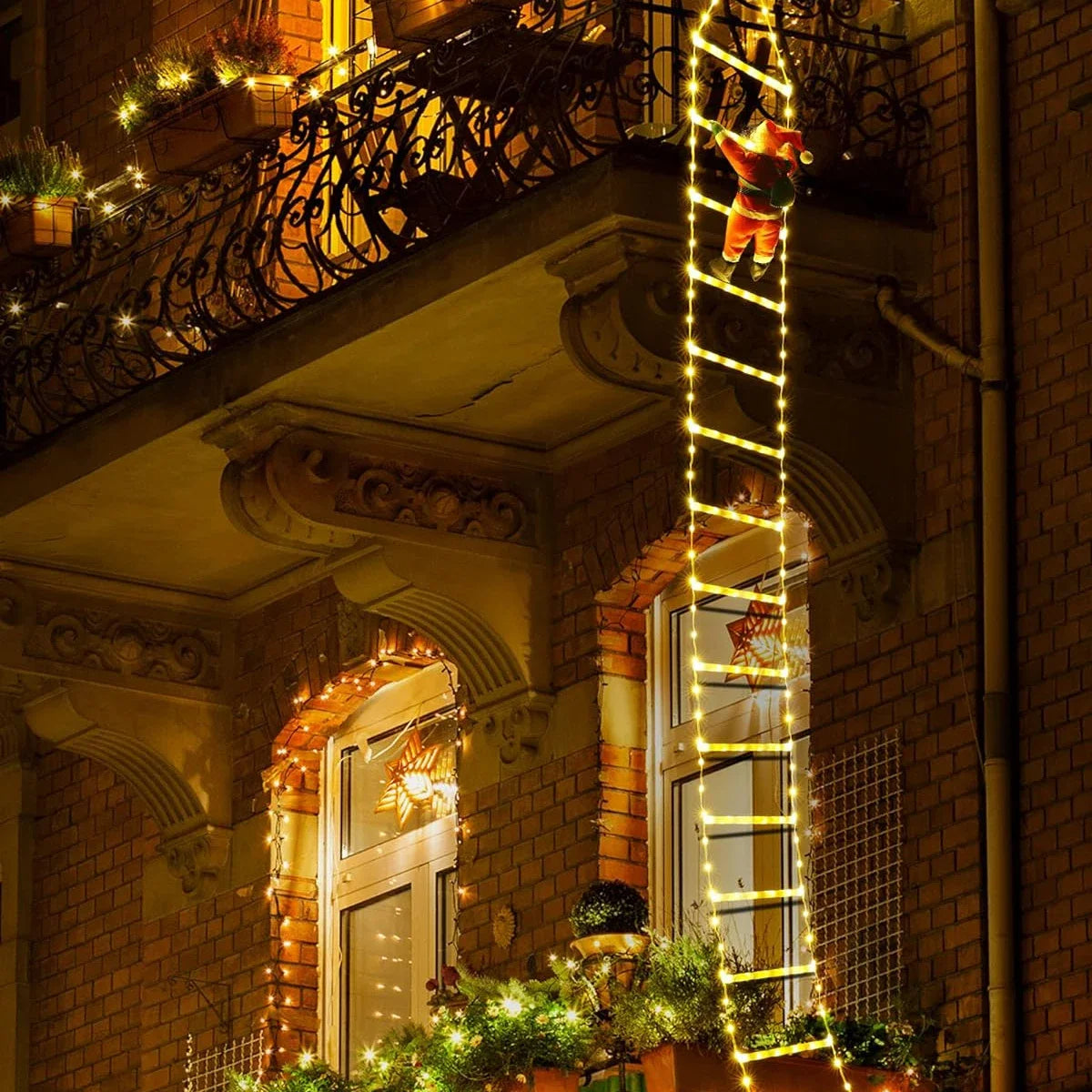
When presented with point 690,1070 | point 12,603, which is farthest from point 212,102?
point 690,1070

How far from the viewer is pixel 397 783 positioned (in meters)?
13.3

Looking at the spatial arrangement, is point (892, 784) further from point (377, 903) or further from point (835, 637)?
point (377, 903)

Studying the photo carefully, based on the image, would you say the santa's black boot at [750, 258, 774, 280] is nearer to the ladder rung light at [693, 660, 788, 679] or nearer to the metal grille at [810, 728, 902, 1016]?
the ladder rung light at [693, 660, 788, 679]

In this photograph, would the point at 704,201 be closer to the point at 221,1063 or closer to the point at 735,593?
the point at 735,593

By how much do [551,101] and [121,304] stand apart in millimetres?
2408

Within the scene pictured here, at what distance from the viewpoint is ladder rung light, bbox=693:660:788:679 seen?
1014cm

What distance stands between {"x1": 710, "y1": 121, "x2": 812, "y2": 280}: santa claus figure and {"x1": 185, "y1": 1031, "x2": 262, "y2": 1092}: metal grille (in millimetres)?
4217

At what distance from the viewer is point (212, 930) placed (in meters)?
13.6

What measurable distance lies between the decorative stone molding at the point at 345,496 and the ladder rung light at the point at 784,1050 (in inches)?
107

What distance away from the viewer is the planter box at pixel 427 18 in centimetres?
1148

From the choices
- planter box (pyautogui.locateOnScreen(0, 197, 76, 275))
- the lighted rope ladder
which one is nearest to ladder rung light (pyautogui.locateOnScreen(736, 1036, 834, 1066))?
the lighted rope ladder

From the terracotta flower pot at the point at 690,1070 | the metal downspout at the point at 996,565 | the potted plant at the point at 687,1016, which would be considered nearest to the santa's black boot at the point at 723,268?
the metal downspout at the point at 996,565

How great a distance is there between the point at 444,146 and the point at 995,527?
7.17ft

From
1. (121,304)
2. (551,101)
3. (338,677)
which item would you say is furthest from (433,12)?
(338,677)
